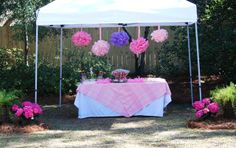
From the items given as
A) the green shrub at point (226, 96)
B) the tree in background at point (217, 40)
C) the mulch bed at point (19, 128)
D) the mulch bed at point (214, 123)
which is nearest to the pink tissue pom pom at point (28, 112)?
the mulch bed at point (19, 128)

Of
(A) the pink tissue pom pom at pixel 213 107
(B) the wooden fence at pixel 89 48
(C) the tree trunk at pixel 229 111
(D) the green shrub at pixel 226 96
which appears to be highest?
(D) the green shrub at pixel 226 96

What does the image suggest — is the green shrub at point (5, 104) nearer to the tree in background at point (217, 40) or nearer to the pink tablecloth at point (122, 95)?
the pink tablecloth at point (122, 95)

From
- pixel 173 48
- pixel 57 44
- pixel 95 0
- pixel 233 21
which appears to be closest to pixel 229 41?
pixel 233 21

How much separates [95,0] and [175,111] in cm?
296

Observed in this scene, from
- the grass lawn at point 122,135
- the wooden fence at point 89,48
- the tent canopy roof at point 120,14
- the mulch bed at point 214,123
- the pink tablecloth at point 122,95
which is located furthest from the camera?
the wooden fence at point 89,48

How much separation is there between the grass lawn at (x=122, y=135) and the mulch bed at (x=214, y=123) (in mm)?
178

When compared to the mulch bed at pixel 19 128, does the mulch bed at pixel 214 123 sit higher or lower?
higher

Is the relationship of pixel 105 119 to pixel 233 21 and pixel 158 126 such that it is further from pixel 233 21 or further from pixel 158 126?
pixel 233 21

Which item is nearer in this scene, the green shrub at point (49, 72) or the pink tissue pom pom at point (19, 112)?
the pink tissue pom pom at point (19, 112)

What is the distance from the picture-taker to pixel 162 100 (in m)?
11.2

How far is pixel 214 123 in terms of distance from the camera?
9.72 m

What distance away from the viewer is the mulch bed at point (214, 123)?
950 cm

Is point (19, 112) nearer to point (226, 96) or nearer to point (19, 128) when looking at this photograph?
point (19, 128)

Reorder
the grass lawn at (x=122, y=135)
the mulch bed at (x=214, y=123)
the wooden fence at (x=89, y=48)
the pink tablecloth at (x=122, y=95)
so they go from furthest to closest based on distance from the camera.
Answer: the wooden fence at (x=89, y=48), the pink tablecloth at (x=122, y=95), the mulch bed at (x=214, y=123), the grass lawn at (x=122, y=135)
